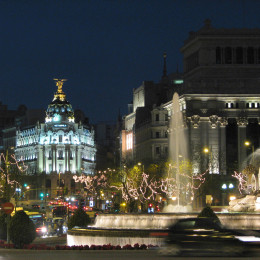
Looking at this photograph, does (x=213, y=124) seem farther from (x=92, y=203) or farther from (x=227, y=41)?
(x=92, y=203)

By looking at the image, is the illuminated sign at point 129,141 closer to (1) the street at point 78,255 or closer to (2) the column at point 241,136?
(2) the column at point 241,136

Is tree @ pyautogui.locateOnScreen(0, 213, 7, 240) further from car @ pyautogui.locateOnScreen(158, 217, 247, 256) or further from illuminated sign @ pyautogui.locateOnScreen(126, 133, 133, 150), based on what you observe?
illuminated sign @ pyautogui.locateOnScreen(126, 133, 133, 150)

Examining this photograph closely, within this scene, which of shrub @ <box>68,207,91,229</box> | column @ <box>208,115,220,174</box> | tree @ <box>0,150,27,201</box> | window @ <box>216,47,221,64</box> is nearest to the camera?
shrub @ <box>68,207,91,229</box>

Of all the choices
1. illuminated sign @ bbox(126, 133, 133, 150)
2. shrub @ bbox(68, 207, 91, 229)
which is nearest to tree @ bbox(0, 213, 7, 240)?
shrub @ bbox(68, 207, 91, 229)

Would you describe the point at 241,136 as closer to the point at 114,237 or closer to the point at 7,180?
the point at 7,180

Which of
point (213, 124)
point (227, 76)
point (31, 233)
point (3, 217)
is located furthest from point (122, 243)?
point (227, 76)

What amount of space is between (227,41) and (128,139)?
139ft

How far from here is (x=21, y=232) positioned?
147 ft

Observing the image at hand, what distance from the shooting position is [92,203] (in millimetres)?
175750

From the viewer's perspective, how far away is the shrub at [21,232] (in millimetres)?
44656

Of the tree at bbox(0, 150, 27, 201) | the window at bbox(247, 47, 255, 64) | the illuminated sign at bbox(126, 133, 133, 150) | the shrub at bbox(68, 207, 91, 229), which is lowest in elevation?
the shrub at bbox(68, 207, 91, 229)

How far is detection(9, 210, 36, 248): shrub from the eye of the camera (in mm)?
44656

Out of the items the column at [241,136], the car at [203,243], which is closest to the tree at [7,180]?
the car at [203,243]

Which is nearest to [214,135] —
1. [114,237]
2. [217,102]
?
[217,102]
